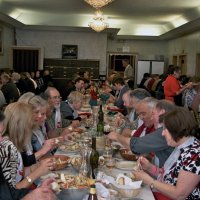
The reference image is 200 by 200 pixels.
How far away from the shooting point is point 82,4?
10.4m

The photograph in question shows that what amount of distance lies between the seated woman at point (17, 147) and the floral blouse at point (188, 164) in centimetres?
79

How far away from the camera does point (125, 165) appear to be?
277cm

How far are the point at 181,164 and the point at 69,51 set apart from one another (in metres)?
12.1

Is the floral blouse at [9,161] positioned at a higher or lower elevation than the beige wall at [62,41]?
lower

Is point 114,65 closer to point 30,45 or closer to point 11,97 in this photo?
point 30,45

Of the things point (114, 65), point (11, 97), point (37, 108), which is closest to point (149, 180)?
point (37, 108)

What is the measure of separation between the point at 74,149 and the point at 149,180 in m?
1.11

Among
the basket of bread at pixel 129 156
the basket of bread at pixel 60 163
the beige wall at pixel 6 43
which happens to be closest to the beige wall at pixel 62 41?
the beige wall at pixel 6 43

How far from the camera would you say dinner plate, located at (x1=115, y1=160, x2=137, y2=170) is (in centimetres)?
272

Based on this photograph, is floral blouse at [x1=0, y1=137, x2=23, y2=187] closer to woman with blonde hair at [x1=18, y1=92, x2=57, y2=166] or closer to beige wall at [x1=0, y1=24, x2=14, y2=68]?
woman with blonde hair at [x1=18, y1=92, x2=57, y2=166]

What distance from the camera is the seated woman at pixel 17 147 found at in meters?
2.18

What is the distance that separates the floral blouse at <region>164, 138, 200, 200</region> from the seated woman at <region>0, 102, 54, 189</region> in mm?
794

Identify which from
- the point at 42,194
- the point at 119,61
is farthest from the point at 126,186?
the point at 119,61

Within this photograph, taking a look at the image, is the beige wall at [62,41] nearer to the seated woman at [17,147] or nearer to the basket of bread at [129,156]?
the basket of bread at [129,156]
